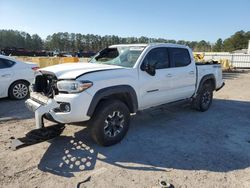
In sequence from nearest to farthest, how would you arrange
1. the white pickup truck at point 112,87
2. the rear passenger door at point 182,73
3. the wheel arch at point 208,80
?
the white pickup truck at point 112,87 → the rear passenger door at point 182,73 → the wheel arch at point 208,80

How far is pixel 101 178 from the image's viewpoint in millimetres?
3783

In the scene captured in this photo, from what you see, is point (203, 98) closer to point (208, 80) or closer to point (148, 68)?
point (208, 80)

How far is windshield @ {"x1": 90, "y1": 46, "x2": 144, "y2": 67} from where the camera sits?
5.44 metres

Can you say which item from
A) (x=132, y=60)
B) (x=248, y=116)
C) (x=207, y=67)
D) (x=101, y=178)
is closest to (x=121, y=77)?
(x=132, y=60)

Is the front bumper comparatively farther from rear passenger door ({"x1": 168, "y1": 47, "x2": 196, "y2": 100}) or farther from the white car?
the white car

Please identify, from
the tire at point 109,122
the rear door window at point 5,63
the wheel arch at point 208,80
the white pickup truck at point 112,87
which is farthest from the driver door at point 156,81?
the rear door window at point 5,63

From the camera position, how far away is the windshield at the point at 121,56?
5438 millimetres

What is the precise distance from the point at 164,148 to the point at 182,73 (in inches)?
88.3

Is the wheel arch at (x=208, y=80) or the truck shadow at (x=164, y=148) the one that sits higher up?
the wheel arch at (x=208, y=80)

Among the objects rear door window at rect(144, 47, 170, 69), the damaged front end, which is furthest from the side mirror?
the damaged front end

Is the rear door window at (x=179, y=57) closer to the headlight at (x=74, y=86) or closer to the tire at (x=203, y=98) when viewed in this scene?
the tire at (x=203, y=98)

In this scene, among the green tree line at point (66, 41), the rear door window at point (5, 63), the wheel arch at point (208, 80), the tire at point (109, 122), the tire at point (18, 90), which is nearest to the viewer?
the tire at point (109, 122)

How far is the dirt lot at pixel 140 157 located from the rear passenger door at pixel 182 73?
0.77m

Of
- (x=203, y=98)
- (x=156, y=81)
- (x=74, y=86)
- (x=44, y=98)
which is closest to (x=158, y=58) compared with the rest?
(x=156, y=81)
